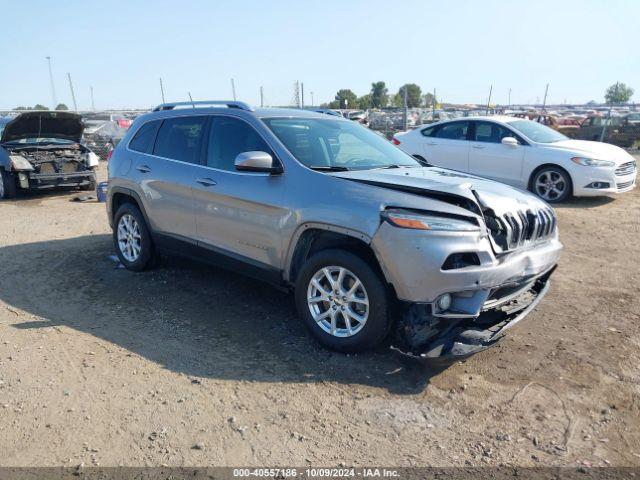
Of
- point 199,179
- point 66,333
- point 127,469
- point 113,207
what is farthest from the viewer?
point 113,207

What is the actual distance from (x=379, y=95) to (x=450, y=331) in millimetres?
59540

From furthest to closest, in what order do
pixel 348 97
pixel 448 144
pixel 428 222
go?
pixel 348 97 < pixel 448 144 < pixel 428 222

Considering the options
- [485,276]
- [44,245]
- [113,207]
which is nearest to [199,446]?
[485,276]

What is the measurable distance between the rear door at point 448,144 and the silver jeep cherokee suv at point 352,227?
5.98 metres

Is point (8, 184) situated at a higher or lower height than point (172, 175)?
lower

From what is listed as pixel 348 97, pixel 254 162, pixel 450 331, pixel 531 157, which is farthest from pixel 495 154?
pixel 348 97

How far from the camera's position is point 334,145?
477 centimetres

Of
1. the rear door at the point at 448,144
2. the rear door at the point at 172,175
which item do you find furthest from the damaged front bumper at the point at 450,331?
the rear door at the point at 448,144

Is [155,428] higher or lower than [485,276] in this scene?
lower

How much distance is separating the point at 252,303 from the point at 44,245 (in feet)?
12.9

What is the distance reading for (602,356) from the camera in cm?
404

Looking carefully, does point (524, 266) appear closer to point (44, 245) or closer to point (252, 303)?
point (252, 303)

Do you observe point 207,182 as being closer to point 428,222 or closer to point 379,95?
point 428,222

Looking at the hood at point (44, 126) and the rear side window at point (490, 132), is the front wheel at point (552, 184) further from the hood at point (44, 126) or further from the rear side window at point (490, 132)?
the hood at point (44, 126)
